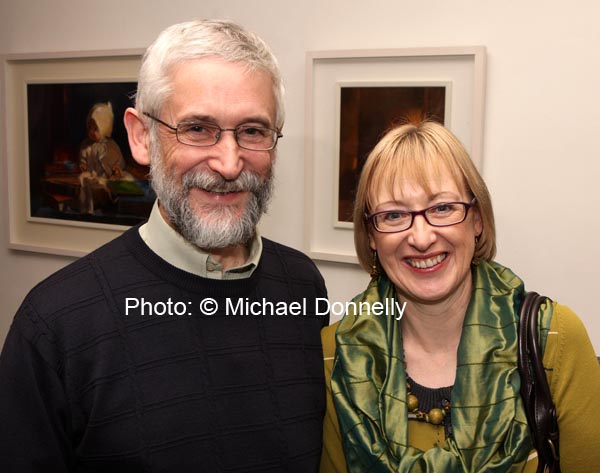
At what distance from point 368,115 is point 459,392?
916mm

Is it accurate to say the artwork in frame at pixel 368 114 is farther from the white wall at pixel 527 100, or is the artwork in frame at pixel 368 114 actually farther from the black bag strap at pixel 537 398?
the black bag strap at pixel 537 398

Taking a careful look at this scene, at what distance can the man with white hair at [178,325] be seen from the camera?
1.35 metres

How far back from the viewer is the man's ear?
149 cm

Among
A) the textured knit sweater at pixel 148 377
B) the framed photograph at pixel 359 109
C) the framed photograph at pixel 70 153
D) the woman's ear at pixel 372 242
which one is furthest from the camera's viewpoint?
the framed photograph at pixel 70 153

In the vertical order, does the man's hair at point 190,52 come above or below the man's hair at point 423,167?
above

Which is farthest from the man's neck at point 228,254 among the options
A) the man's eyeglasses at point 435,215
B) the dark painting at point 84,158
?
the dark painting at point 84,158

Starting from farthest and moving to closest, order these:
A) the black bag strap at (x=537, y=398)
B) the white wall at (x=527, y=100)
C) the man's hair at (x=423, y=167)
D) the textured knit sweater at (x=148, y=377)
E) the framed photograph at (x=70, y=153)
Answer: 1. the framed photograph at (x=70, y=153)
2. the white wall at (x=527, y=100)
3. the man's hair at (x=423, y=167)
4. the black bag strap at (x=537, y=398)
5. the textured knit sweater at (x=148, y=377)

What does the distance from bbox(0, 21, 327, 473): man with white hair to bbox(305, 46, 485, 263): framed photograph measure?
0.60 m

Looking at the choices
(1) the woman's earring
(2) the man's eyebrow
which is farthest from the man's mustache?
(1) the woman's earring

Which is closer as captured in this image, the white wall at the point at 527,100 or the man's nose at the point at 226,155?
the man's nose at the point at 226,155

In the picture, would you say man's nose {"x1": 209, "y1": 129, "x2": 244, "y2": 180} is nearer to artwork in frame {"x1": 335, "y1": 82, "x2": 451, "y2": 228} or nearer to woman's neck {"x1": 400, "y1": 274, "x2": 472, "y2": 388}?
woman's neck {"x1": 400, "y1": 274, "x2": 472, "y2": 388}

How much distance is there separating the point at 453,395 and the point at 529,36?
99 cm

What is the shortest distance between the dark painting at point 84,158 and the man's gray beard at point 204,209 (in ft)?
3.58

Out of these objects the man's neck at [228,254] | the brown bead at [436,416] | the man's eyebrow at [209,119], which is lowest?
the brown bead at [436,416]
